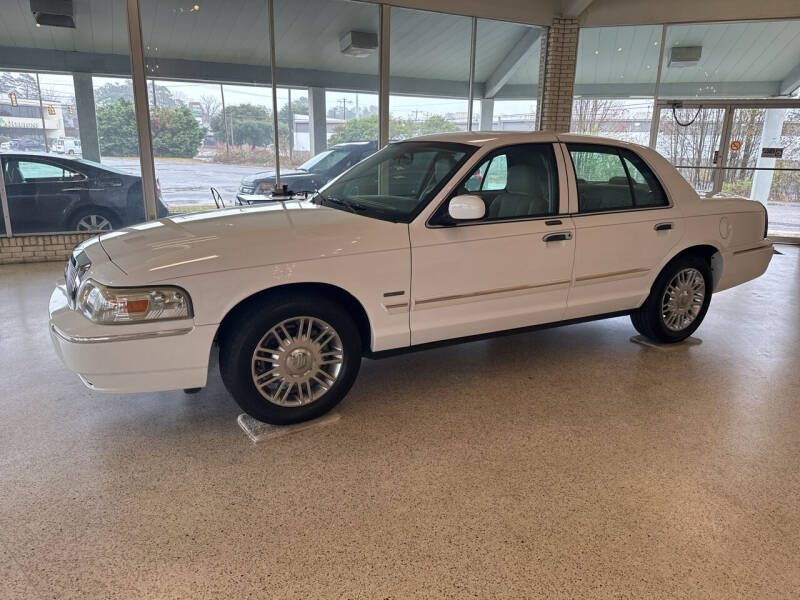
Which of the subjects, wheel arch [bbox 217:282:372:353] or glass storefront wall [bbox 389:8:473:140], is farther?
glass storefront wall [bbox 389:8:473:140]

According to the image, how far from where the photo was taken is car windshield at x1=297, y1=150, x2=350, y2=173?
8.98 metres

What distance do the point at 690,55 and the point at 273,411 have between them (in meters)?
10.7

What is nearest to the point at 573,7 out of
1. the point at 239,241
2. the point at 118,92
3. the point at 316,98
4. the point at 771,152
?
the point at 771,152

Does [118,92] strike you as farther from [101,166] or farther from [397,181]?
[397,181]

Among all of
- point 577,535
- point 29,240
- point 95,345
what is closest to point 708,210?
point 577,535

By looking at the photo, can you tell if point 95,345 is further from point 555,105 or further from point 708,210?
point 555,105

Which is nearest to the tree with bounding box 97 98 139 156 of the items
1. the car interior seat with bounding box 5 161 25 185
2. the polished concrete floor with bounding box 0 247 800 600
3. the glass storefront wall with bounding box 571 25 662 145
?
the car interior seat with bounding box 5 161 25 185

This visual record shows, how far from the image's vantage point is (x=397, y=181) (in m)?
3.92

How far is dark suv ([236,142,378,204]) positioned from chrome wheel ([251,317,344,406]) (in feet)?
19.1

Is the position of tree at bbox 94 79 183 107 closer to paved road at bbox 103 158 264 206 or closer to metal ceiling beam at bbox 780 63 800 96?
paved road at bbox 103 158 264 206

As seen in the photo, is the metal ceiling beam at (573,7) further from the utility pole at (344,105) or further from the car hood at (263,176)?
the car hood at (263,176)

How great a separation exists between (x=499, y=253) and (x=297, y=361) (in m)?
1.40

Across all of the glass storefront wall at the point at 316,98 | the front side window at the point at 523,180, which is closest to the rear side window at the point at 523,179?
the front side window at the point at 523,180

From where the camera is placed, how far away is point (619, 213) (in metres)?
4.11
